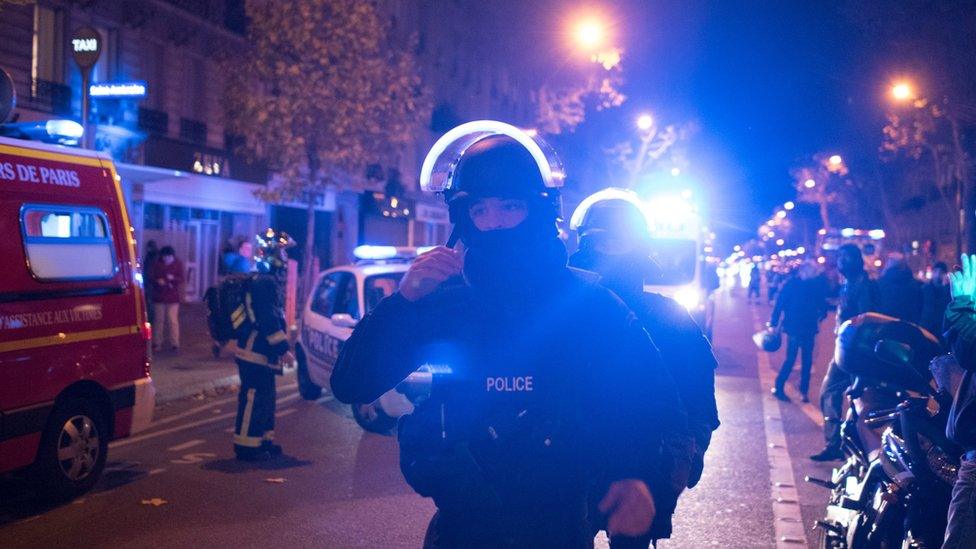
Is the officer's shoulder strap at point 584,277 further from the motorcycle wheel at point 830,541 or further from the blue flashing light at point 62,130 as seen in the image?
the blue flashing light at point 62,130

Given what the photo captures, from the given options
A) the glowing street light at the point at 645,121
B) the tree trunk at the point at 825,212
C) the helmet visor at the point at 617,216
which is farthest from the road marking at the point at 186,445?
the tree trunk at the point at 825,212

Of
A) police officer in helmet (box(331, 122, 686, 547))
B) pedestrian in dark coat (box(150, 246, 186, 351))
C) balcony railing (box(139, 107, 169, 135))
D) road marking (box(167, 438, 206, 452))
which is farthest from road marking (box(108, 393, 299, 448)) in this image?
balcony railing (box(139, 107, 169, 135))

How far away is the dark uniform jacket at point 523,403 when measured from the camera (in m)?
2.51

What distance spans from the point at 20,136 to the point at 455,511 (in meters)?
6.03

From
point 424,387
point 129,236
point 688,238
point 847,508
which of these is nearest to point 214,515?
point 424,387

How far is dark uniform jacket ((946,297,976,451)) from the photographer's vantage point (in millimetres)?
3637

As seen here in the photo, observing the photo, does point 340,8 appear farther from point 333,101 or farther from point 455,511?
point 455,511

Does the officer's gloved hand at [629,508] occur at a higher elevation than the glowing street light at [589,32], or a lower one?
lower

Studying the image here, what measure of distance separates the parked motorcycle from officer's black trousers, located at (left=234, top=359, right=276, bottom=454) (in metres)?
4.86

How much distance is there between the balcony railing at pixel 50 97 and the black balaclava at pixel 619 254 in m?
18.3

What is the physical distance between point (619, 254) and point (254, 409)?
5.27m

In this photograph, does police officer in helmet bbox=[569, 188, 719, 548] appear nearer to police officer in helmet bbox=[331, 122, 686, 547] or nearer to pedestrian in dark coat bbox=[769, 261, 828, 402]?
police officer in helmet bbox=[331, 122, 686, 547]

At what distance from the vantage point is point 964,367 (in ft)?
12.1

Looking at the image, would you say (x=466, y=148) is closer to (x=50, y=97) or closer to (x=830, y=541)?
(x=830, y=541)
